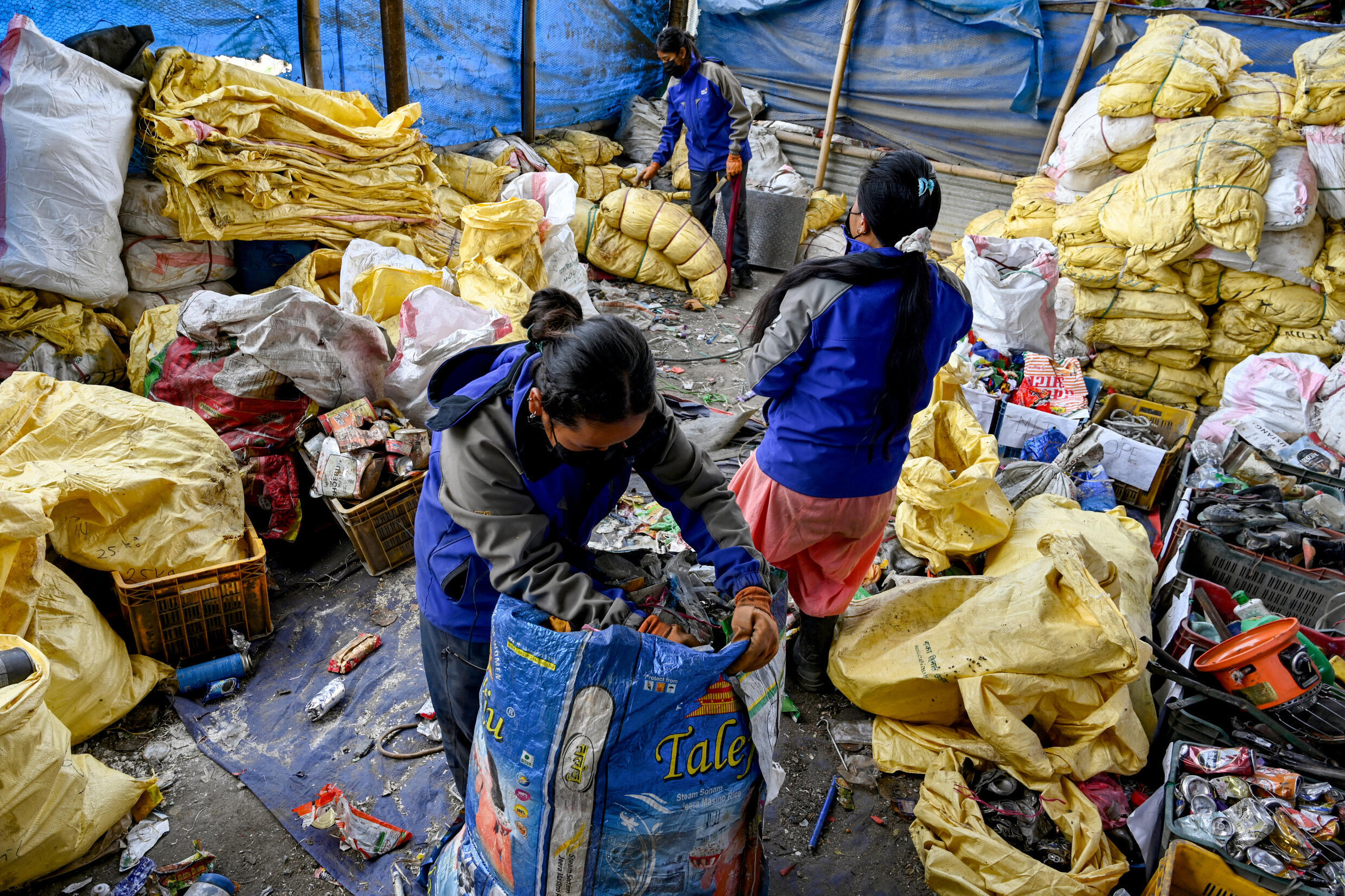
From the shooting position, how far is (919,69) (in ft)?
25.5

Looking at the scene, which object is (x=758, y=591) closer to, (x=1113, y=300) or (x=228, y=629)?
(x=228, y=629)

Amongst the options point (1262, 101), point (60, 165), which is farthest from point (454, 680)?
→ point (1262, 101)

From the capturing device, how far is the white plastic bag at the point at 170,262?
150 inches

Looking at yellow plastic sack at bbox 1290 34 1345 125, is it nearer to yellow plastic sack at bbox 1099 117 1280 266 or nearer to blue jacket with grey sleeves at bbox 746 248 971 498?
yellow plastic sack at bbox 1099 117 1280 266

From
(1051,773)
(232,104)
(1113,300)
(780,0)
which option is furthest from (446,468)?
(780,0)

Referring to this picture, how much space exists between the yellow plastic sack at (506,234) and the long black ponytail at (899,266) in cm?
288

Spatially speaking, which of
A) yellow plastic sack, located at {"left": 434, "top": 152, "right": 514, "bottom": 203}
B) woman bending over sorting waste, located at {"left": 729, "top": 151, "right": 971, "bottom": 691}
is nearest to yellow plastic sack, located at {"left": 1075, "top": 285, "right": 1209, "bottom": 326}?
woman bending over sorting waste, located at {"left": 729, "top": 151, "right": 971, "bottom": 691}

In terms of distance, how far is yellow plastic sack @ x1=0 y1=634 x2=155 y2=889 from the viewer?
6.04ft

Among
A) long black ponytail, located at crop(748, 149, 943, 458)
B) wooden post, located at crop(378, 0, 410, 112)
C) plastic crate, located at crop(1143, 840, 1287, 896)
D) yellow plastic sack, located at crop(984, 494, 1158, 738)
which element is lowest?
plastic crate, located at crop(1143, 840, 1287, 896)

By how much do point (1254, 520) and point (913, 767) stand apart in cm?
195

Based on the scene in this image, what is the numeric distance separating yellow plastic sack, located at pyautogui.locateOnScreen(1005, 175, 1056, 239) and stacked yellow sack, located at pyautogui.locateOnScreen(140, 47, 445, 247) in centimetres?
426

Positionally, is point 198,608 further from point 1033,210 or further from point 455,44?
point 1033,210

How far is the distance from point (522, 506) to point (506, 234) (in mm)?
3615

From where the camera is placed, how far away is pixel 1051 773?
2.31 m
